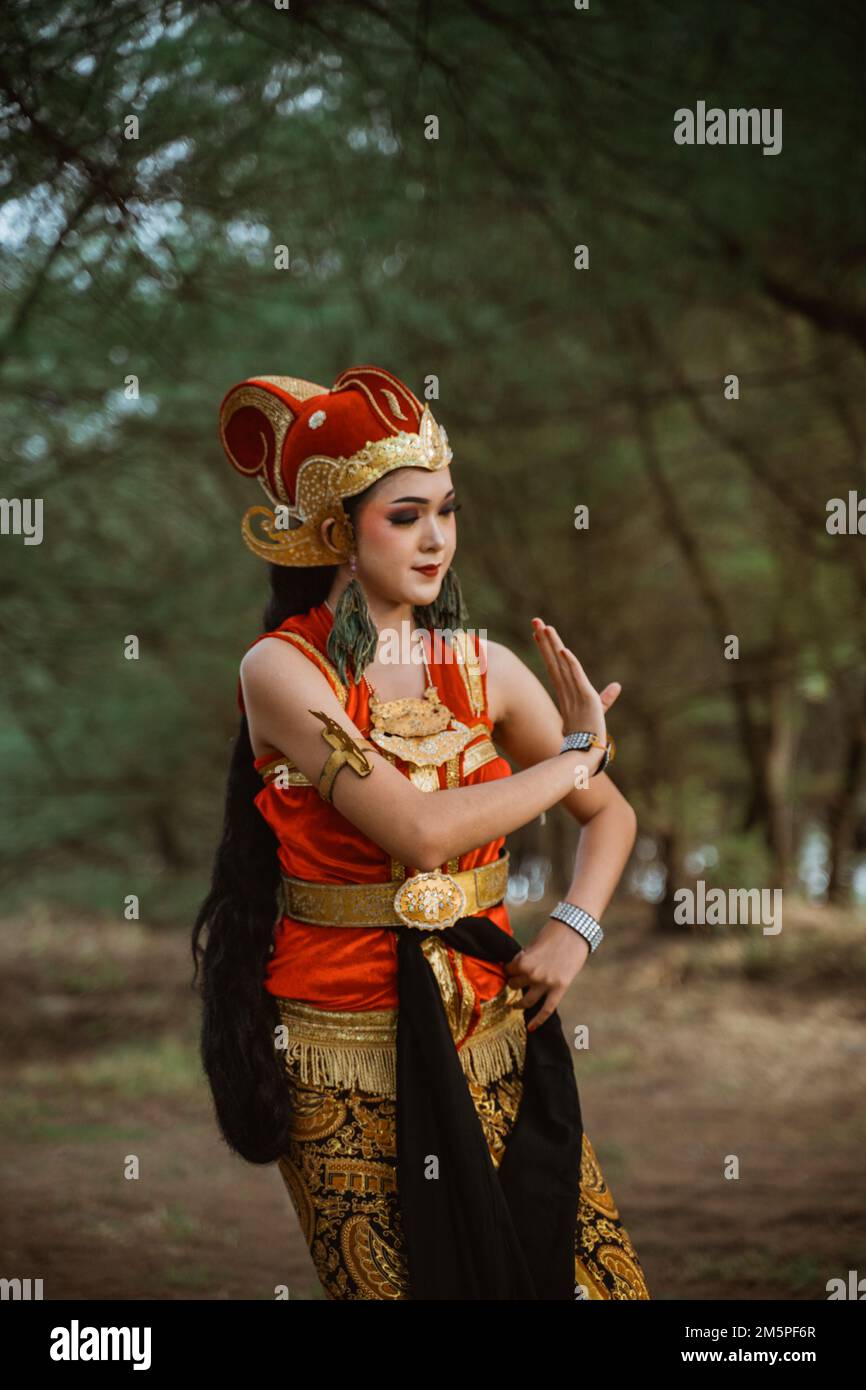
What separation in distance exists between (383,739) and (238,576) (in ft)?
18.9

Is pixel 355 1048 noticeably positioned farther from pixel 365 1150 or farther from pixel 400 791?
pixel 400 791

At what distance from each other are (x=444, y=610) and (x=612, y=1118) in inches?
149

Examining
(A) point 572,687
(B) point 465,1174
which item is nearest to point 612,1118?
(B) point 465,1174

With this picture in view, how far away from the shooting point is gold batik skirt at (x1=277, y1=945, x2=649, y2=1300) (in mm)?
2123

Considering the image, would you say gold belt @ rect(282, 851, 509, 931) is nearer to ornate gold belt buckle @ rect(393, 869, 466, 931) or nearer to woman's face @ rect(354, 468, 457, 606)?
ornate gold belt buckle @ rect(393, 869, 466, 931)

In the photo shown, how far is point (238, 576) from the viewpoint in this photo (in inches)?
309

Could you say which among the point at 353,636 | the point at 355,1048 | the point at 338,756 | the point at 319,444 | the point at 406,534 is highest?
the point at 319,444

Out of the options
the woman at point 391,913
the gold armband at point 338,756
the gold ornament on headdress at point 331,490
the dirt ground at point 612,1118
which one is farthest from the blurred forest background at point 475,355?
the gold armband at point 338,756

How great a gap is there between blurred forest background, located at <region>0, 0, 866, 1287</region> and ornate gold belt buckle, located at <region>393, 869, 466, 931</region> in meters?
0.65

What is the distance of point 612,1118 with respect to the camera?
5621mm

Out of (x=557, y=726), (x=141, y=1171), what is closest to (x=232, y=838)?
(x=557, y=726)

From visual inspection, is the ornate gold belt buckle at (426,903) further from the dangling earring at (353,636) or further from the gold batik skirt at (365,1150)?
the dangling earring at (353,636)

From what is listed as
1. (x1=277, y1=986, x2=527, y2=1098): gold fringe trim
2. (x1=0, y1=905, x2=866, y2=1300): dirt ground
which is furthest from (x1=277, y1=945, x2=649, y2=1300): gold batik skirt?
(x1=0, y1=905, x2=866, y2=1300): dirt ground
